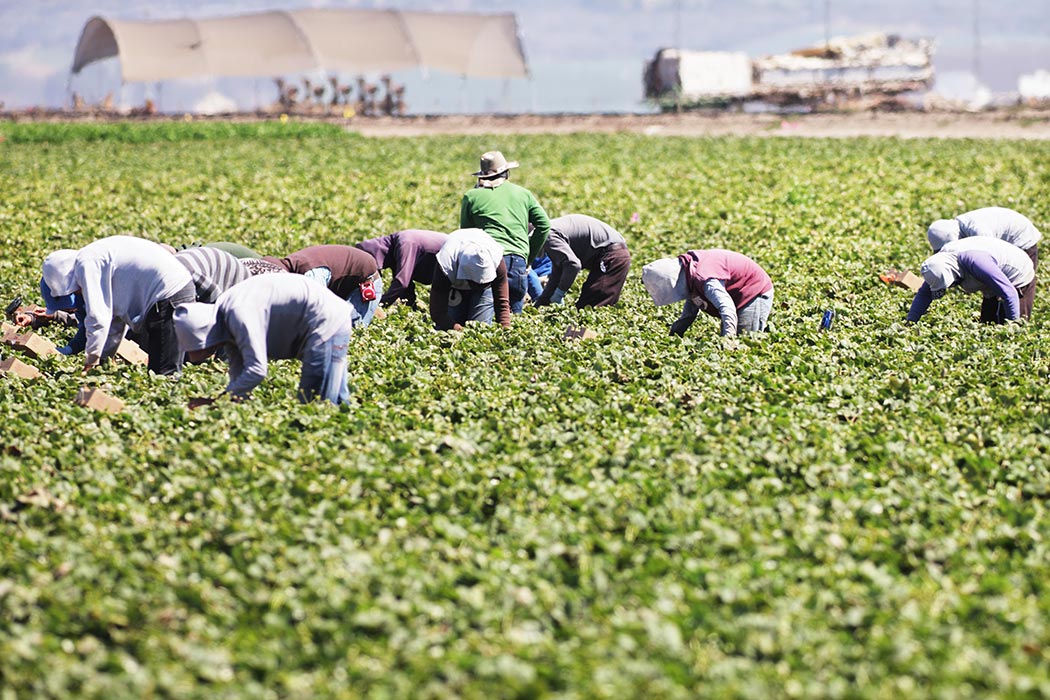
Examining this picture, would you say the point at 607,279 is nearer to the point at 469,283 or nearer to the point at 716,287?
the point at 469,283

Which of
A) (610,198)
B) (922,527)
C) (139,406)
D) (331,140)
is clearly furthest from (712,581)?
(331,140)

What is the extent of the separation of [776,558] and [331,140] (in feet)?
109

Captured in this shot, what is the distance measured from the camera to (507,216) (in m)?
10.6

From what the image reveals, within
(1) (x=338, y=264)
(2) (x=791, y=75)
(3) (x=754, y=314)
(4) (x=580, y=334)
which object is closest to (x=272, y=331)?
(1) (x=338, y=264)

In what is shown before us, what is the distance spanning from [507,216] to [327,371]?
10.7 ft

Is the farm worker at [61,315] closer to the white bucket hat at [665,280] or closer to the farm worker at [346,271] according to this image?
the farm worker at [346,271]

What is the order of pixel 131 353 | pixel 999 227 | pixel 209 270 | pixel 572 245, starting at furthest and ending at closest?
pixel 572 245, pixel 999 227, pixel 131 353, pixel 209 270

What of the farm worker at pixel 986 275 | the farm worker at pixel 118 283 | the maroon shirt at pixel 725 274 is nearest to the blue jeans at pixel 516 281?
the maroon shirt at pixel 725 274

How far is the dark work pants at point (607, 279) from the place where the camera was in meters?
11.6

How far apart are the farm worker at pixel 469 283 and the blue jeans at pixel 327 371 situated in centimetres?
219

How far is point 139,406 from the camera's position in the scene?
324 inches

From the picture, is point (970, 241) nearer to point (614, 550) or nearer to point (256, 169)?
point (614, 550)

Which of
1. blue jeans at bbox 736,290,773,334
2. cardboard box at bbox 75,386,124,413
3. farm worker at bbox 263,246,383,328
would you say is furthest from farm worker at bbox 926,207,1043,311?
cardboard box at bbox 75,386,124,413

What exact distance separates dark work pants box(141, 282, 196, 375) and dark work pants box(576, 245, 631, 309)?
4.26m
